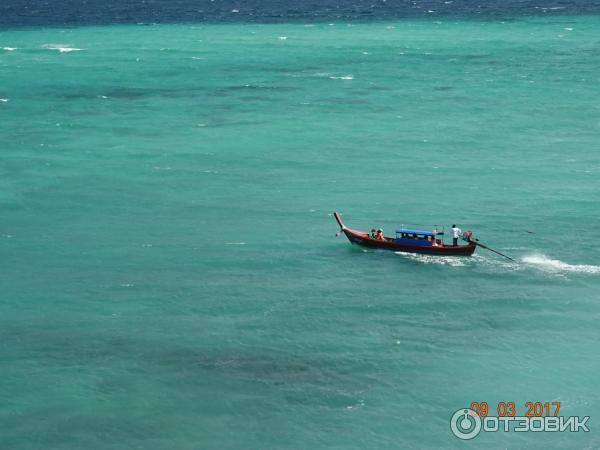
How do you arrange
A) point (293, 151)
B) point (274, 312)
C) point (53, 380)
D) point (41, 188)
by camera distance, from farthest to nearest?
point (293, 151), point (41, 188), point (274, 312), point (53, 380)

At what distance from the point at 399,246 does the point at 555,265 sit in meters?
12.6

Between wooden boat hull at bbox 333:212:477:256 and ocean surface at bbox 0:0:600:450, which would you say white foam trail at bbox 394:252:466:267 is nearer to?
A: wooden boat hull at bbox 333:212:477:256

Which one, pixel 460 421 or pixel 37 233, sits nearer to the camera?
pixel 460 421

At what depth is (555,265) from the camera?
76688mm

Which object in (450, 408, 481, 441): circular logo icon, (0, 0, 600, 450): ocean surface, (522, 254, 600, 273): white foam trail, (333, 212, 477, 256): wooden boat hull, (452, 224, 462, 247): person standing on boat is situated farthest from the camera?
(333, 212, 477, 256): wooden boat hull

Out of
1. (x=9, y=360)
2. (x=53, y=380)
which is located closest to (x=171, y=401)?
(x=53, y=380)

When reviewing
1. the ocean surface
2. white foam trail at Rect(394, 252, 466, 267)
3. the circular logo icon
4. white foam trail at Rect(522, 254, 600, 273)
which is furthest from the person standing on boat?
the circular logo icon

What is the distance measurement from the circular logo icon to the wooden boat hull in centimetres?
2226

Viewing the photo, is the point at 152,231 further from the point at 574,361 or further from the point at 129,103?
the point at 129,103

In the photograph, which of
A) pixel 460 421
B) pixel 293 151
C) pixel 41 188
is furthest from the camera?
pixel 293 151

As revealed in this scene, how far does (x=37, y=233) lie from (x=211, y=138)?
34589 millimetres

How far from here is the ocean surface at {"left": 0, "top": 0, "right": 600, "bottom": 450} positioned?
58.4m

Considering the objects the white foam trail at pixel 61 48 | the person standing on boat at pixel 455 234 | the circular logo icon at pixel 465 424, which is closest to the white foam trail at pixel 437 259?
the person standing on boat at pixel 455 234

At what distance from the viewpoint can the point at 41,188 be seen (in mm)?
96938
